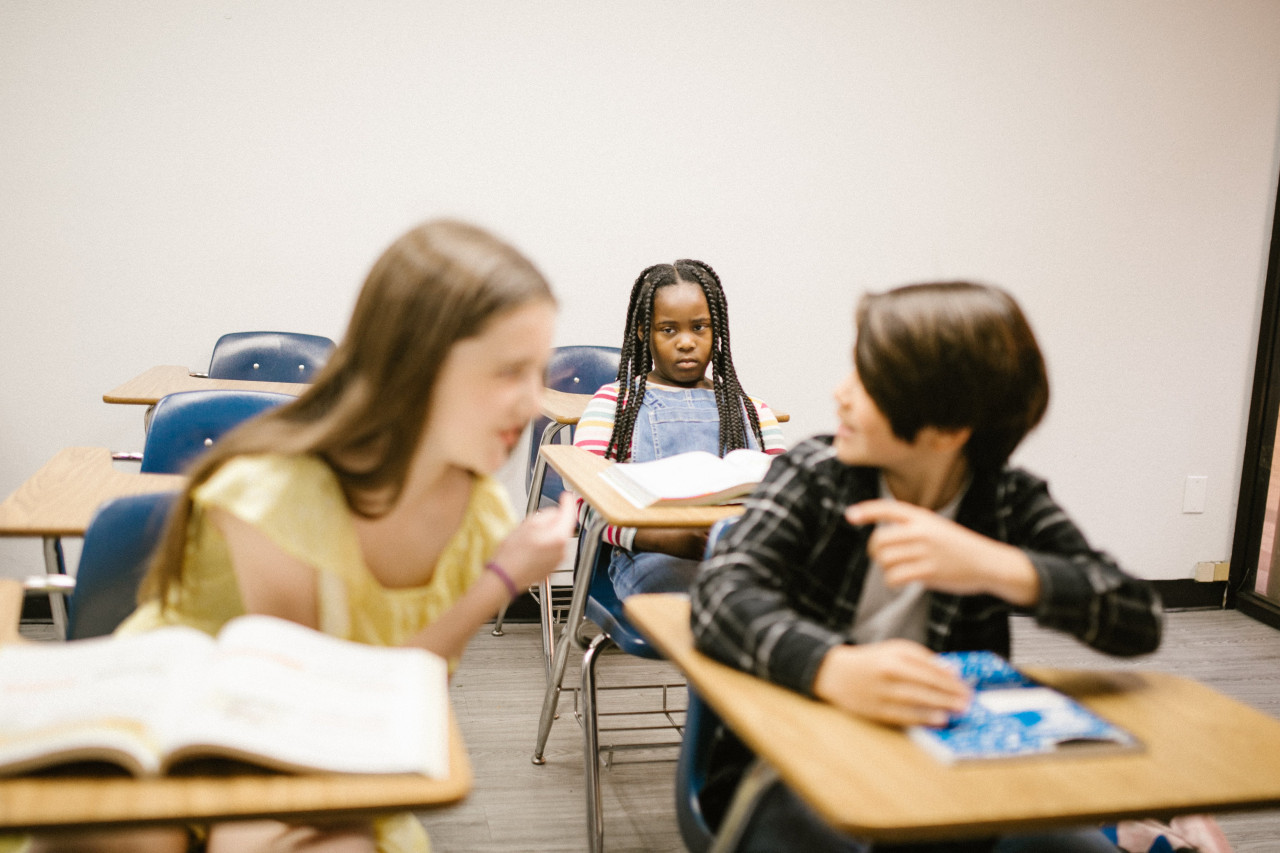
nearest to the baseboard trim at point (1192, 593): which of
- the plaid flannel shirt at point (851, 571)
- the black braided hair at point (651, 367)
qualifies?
the black braided hair at point (651, 367)

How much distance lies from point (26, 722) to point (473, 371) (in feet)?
1.58

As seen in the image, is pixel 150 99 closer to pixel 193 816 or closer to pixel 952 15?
pixel 952 15

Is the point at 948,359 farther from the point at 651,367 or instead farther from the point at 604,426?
the point at 651,367

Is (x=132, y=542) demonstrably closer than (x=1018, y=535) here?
No

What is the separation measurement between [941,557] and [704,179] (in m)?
2.62

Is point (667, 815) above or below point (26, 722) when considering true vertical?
below

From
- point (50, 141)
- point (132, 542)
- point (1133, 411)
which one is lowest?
point (1133, 411)

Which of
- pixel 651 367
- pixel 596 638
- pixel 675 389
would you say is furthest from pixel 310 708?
pixel 651 367

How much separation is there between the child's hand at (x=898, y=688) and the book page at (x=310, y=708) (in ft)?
Answer: 1.16

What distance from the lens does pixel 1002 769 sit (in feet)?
2.51

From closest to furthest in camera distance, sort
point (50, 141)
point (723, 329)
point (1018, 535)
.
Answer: point (1018, 535) < point (723, 329) < point (50, 141)

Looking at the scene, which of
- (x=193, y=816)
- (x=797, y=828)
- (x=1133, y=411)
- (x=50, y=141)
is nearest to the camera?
(x=193, y=816)

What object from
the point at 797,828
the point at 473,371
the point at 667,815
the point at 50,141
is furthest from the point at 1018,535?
the point at 50,141

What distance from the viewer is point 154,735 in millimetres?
653
